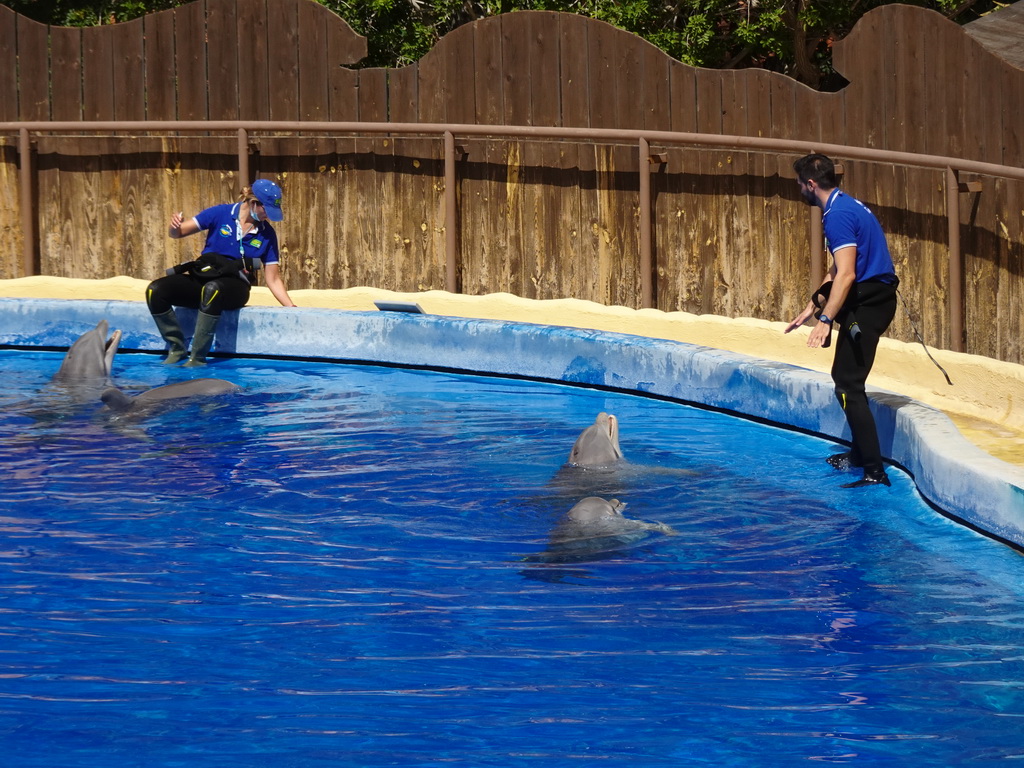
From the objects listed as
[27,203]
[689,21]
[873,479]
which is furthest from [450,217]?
[873,479]

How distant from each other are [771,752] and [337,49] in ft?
32.6

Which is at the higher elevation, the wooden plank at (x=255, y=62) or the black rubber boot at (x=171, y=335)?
the wooden plank at (x=255, y=62)

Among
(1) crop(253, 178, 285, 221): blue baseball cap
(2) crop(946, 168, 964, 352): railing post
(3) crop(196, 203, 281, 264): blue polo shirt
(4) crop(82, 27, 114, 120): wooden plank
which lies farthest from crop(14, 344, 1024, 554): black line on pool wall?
(4) crop(82, 27, 114, 120): wooden plank

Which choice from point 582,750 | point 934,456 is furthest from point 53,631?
point 934,456

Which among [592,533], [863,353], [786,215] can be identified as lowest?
[592,533]

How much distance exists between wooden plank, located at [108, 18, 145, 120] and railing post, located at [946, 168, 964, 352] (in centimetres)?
781

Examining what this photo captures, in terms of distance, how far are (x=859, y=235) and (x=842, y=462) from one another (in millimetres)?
1385

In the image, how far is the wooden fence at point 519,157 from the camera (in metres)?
9.91

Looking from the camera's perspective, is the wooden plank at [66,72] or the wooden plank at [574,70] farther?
the wooden plank at [66,72]

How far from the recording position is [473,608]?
19.7 ft

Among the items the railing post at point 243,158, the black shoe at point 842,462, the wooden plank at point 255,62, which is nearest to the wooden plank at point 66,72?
the wooden plank at point 255,62

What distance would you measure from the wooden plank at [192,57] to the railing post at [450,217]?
254cm

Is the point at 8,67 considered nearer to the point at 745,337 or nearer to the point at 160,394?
the point at 160,394

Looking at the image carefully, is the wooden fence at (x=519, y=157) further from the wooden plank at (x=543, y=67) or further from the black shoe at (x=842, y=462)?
the black shoe at (x=842, y=462)
